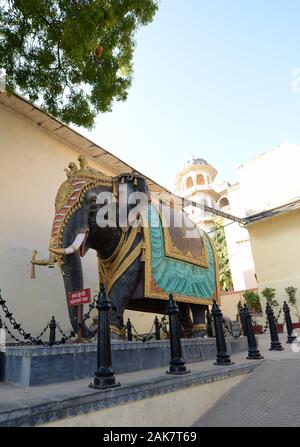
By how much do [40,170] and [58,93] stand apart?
76.9 inches

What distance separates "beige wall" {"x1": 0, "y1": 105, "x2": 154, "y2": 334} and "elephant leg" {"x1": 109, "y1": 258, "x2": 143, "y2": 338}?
2.56m

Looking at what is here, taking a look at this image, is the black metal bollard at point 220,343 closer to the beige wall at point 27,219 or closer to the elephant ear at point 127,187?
the elephant ear at point 127,187

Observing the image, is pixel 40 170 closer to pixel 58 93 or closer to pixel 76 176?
pixel 58 93

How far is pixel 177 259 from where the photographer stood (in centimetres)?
635

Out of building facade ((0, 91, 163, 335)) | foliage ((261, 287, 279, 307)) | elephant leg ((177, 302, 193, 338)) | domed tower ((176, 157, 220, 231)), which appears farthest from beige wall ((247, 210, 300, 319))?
domed tower ((176, 157, 220, 231))

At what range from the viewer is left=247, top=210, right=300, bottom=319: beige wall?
52.3 ft

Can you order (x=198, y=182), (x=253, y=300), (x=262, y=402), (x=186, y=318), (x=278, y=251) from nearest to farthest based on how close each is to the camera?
(x=262, y=402) → (x=186, y=318) → (x=253, y=300) → (x=278, y=251) → (x=198, y=182)

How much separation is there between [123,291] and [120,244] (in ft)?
2.65

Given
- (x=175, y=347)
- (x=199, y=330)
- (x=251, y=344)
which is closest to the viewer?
(x=175, y=347)

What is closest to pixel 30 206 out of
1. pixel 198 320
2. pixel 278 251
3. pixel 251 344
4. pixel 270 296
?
pixel 198 320

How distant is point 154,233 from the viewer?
606cm

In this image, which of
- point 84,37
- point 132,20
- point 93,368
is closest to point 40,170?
point 84,37

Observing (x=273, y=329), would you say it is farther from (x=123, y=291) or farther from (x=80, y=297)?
(x=80, y=297)
